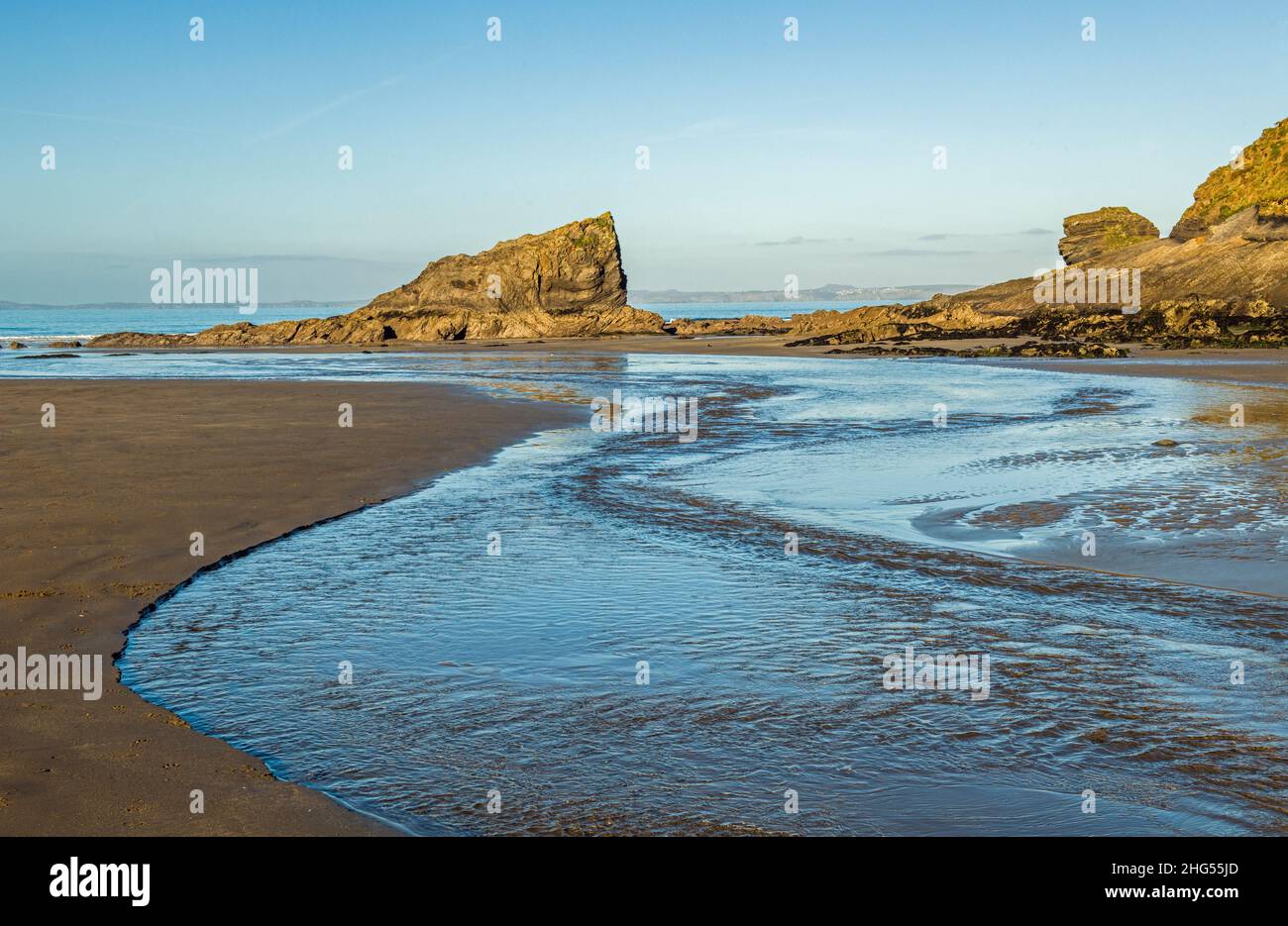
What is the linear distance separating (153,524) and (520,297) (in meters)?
78.1

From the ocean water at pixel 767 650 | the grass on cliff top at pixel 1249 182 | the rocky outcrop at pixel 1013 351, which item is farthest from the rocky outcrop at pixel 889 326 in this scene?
the ocean water at pixel 767 650

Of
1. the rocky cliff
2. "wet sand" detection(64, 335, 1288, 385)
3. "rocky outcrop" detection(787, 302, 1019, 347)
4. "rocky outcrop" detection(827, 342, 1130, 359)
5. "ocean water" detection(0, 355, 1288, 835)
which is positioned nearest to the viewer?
"ocean water" detection(0, 355, 1288, 835)

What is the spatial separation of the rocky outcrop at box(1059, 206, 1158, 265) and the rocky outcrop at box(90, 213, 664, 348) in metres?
42.3

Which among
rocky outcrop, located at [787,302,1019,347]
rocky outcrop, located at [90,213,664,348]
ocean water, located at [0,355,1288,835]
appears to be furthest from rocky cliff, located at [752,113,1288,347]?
ocean water, located at [0,355,1288,835]

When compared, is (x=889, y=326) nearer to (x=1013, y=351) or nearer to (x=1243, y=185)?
(x=1013, y=351)

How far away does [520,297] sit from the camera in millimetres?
87938

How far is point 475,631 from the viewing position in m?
7.90

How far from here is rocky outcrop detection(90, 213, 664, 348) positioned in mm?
79713

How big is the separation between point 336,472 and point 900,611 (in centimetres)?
943

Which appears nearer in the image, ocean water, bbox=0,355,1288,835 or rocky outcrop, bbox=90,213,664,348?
ocean water, bbox=0,355,1288,835

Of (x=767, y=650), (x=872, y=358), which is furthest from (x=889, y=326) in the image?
(x=767, y=650)

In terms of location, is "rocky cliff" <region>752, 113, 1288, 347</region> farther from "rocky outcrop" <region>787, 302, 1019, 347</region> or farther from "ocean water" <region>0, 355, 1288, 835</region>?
"ocean water" <region>0, 355, 1288, 835</region>
